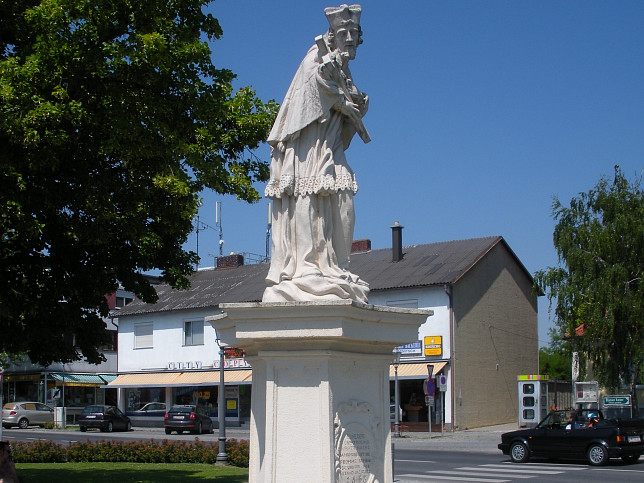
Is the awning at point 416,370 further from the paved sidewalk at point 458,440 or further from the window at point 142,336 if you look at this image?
the window at point 142,336

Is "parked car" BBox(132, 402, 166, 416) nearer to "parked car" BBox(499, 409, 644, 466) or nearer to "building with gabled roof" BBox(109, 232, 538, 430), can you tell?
"building with gabled roof" BBox(109, 232, 538, 430)

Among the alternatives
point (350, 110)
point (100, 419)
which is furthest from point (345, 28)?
point (100, 419)

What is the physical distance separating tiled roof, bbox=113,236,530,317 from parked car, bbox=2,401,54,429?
719 centimetres

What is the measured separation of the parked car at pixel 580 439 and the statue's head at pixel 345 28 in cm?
1870

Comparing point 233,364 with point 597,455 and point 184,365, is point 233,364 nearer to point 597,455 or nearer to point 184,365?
point 184,365

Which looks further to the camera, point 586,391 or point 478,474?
point 586,391

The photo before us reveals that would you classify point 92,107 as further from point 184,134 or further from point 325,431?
point 325,431

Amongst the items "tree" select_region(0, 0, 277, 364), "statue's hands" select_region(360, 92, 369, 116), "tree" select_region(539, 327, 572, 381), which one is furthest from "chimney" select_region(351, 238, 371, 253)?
"statue's hands" select_region(360, 92, 369, 116)

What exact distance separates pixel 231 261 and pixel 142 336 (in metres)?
7.69

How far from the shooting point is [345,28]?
636 cm

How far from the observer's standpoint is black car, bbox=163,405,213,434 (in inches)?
1571

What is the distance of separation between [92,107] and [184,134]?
6.13 feet

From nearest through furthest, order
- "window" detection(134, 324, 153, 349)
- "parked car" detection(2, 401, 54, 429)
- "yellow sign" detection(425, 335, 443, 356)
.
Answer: "yellow sign" detection(425, 335, 443, 356), "parked car" detection(2, 401, 54, 429), "window" detection(134, 324, 153, 349)

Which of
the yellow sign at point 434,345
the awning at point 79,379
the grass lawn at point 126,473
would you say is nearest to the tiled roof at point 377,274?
the yellow sign at point 434,345
